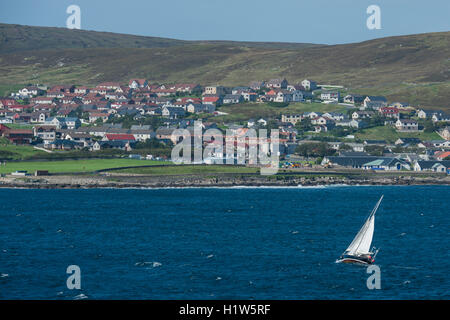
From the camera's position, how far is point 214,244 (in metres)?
52.9

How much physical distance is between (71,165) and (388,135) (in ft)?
174

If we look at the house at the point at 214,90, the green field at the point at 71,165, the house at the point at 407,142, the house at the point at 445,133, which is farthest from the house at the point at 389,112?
the green field at the point at 71,165

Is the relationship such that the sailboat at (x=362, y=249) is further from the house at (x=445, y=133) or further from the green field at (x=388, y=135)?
the house at (x=445, y=133)

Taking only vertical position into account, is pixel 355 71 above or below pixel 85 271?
above

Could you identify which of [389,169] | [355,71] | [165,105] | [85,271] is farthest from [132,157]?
[355,71]

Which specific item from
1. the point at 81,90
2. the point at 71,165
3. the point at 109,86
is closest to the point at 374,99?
the point at 109,86

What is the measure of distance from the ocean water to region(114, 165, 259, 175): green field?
11.1 metres

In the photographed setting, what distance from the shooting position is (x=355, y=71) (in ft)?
650

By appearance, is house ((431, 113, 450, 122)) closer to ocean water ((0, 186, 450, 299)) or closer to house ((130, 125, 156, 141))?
house ((130, 125, 156, 141))

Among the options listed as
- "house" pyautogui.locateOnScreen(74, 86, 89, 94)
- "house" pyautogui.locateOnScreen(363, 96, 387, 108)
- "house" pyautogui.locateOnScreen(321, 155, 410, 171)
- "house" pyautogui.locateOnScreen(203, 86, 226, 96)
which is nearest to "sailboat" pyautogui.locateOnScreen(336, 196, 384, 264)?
"house" pyautogui.locateOnScreen(321, 155, 410, 171)
